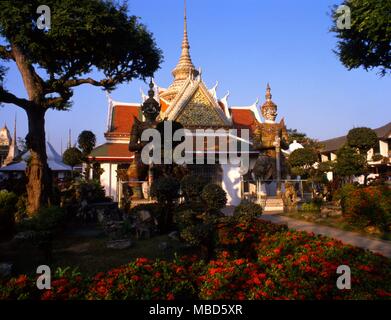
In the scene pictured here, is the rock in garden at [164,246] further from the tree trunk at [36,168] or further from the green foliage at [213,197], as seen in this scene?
the tree trunk at [36,168]

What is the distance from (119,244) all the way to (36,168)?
15.5ft

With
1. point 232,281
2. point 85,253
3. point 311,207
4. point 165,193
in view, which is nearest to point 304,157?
point 311,207

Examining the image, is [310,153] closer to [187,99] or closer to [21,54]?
[187,99]

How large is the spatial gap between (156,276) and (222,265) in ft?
3.37

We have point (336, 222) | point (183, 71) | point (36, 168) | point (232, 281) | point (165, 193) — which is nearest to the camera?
point (232, 281)

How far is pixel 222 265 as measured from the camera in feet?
14.6

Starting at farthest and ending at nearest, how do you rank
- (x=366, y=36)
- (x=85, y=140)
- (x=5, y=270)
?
(x=85, y=140)
(x=366, y=36)
(x=5, y=270)

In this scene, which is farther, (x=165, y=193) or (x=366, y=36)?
(x=366, y=36)

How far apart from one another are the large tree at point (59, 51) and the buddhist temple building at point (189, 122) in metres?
4.86

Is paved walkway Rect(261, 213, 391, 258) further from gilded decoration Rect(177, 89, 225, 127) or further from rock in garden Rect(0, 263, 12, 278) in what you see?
gilded decoration Rect(177, 89, 225, 127)

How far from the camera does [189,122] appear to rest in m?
21.1

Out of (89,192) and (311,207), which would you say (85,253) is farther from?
(311,207)

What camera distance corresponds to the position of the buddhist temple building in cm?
1864
